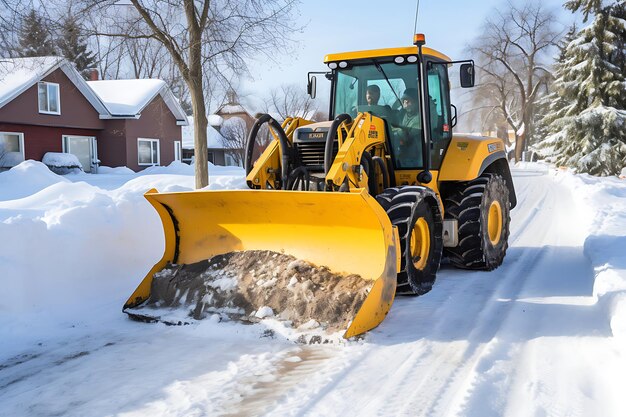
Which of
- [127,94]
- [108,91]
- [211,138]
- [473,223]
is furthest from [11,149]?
[473,223]

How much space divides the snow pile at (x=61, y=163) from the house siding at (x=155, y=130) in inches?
156

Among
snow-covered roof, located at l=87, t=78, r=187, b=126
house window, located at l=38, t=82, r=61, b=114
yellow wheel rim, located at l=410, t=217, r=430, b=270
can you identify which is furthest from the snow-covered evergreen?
house window, located at l=38, t=82, r=61, b=114

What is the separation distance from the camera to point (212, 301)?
5.36 m

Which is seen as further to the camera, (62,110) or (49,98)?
(62,110)

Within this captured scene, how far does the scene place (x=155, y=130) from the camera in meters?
32.6

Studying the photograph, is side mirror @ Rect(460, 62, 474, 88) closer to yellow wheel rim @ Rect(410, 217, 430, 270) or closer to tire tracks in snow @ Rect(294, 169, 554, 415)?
yellow wheel rim @ Rect(410, 217, 430, 270)

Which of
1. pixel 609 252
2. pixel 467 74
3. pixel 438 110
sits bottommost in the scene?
pixel 609 252

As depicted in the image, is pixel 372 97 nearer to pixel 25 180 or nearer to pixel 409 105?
pixel 409 105

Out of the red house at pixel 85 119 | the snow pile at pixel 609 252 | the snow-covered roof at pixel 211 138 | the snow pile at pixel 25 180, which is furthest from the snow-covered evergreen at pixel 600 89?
the snow-covered roof at pixel 211 138

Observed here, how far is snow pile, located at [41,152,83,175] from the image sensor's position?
2555 centimetres

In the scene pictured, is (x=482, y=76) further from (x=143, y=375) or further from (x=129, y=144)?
(x=143, y=375)

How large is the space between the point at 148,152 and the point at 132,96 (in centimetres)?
306

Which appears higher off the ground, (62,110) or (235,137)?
(62,110)

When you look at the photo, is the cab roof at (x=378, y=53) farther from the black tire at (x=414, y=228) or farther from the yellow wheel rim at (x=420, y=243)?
the yellow wheel rim at (x=420, y=243)
